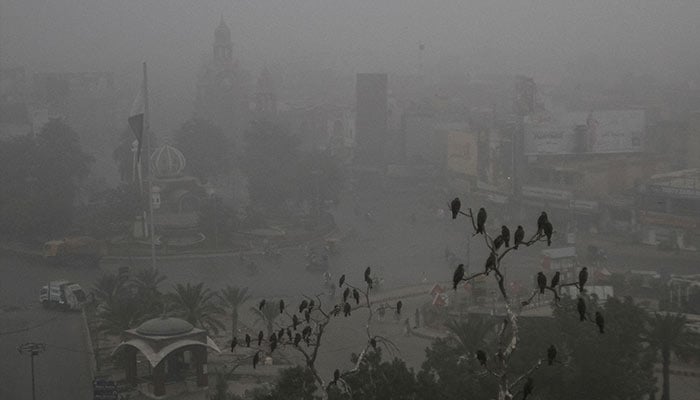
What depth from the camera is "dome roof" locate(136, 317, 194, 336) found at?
70.4 ft

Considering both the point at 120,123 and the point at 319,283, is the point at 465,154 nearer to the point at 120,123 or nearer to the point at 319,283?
the point at 319,283

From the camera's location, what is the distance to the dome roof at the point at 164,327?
70.4 feet

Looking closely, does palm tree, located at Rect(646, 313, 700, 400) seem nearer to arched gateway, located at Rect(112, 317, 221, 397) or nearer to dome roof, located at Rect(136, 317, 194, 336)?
arched gateway, located at Rect(112, 317, 221, 397)

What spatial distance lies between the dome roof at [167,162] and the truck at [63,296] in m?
16.2

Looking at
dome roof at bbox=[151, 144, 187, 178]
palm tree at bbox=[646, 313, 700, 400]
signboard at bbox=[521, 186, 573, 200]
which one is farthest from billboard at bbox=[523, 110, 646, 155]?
palm tree at bbox=[646, 313, 700, 400]

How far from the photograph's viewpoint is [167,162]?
46.2 meters

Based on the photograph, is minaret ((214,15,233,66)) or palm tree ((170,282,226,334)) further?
minaret ((214,15,233,66))

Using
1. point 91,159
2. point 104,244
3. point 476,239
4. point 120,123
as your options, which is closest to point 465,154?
point 476,239

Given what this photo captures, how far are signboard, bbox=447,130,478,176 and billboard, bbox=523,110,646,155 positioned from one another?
3933 mm

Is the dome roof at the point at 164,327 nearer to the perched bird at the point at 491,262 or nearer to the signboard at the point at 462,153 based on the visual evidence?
the perched bird at the point at 491,262

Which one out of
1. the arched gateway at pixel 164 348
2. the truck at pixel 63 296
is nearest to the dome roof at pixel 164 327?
the arched gateway at pixel 164 348

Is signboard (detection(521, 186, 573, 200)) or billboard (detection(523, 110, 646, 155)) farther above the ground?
billboard (detection(523, 110, 646, 155))

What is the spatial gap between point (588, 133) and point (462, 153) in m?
7.04

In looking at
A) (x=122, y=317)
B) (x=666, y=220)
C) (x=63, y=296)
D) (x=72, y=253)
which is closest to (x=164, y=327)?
(x=122, y=317)
